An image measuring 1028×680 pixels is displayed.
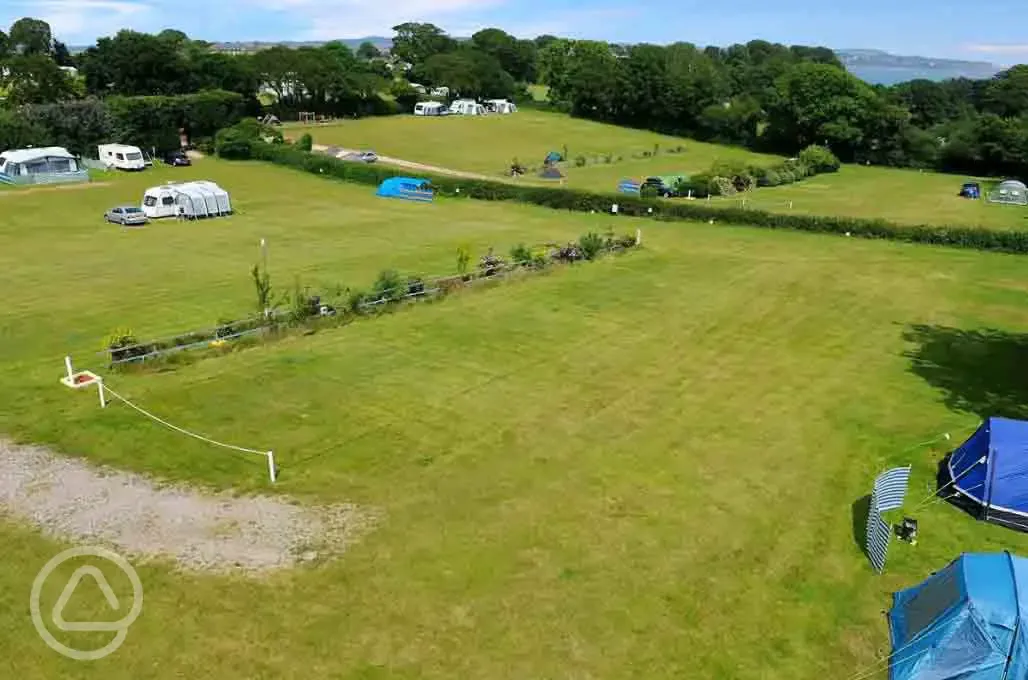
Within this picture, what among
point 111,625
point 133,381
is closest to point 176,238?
point 133,381

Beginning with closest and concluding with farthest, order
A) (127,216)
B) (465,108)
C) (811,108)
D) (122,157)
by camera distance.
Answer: (127,216) < (122,157) < (811,108) < (465,108)

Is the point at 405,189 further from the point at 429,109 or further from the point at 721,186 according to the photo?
the point at 429,109

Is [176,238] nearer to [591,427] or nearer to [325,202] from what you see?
[325,202]

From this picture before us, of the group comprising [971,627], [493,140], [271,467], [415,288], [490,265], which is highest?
[493,140]

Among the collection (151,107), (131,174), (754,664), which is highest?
(151,107)

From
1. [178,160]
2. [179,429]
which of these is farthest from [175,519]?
[178,160]

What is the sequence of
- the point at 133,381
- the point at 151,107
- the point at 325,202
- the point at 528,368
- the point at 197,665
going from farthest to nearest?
the point at 151,107
the point at 325,202
the point at 528,368
the point at 133,381
the point at 197,665
